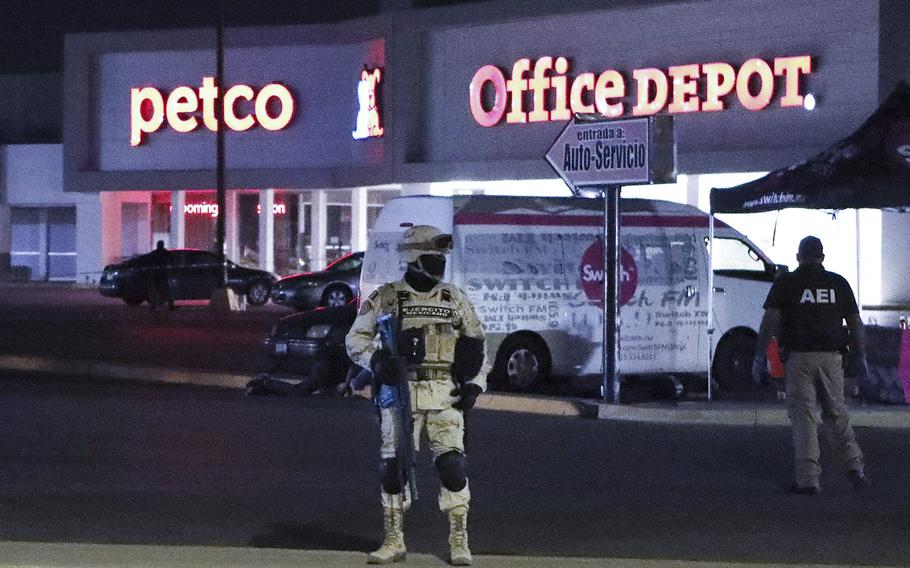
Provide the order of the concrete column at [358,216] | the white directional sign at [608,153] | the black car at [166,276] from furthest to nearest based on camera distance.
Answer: the concrete column at [358,216] → the black car at [166,276] → the white directional sign at [608,153]

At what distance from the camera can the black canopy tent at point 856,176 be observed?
17078 millimetres

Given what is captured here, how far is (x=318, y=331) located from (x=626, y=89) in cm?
1849

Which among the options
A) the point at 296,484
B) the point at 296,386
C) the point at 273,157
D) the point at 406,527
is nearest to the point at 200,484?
the point at 296,484

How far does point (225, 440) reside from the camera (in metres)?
14.3

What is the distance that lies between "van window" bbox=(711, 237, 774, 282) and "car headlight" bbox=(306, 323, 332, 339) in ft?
15.9

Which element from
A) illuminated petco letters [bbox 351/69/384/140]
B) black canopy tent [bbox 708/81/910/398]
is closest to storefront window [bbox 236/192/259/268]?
illuminated petco letters [bbox 351/69/384/140]

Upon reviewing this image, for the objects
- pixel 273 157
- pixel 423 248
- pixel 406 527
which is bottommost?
pixel 406 527

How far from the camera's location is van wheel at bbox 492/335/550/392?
18406 mm

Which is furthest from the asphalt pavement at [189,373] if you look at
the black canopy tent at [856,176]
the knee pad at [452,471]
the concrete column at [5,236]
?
the concrete column at [5,236]

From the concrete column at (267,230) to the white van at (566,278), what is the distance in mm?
30115

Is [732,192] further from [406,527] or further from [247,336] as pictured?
[247,336]

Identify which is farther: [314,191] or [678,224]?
[314,191]

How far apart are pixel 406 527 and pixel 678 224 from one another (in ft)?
31.0

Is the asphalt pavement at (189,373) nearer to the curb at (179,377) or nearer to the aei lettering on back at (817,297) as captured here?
the curb at (179,377)
